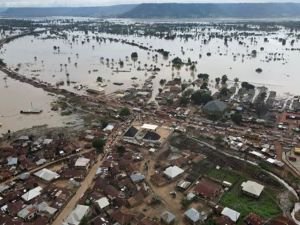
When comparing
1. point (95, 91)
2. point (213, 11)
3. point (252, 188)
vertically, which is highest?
point (213, 11)

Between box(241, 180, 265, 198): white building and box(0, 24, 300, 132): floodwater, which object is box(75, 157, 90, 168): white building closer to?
box(0, 24, 300, 132): floodwater

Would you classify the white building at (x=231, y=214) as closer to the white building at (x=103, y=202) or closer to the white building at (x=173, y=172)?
the white building at (x=173, y=172)

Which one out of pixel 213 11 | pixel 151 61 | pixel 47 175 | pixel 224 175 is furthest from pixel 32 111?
pixel 213 11

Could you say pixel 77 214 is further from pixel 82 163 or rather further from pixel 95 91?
pixel 95 91

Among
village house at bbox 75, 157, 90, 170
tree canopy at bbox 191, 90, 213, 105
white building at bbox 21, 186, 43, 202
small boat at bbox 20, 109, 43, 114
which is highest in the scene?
tree canopy at bbox 191, 90, 213, 105

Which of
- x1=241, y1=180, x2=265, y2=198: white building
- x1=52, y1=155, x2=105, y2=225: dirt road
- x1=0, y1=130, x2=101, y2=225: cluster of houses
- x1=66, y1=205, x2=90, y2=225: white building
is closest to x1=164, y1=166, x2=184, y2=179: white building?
x1=241, y1=180, x2=265, y2=198: white building

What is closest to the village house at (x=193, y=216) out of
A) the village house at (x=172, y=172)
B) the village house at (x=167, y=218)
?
the village house at (x=167, y=218)
